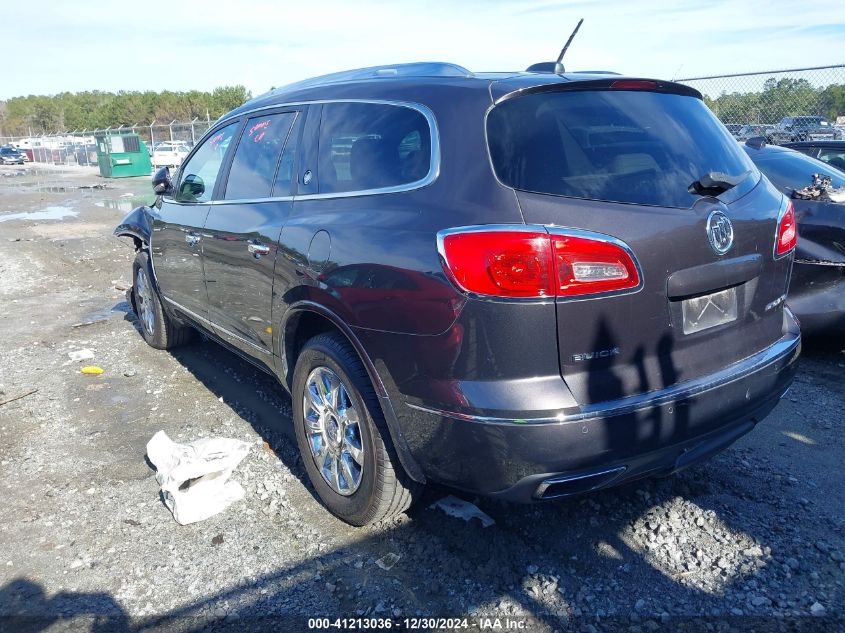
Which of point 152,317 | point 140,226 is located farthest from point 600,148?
point 152,317

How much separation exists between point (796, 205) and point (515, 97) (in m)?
3.37

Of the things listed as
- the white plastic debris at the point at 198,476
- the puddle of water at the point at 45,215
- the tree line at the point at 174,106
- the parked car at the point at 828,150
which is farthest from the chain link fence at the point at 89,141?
the white plastic debris at the point at 198,476

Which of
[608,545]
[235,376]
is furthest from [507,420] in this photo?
[235,376]

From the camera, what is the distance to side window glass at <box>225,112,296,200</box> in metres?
3.80

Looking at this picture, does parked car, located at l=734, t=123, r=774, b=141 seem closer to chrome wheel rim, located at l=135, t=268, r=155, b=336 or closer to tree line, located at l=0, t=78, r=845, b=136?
tree line, located at l=0, t=78, r=845, b=136

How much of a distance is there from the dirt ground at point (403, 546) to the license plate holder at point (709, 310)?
0.99m

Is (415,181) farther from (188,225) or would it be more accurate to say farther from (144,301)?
(144,301)

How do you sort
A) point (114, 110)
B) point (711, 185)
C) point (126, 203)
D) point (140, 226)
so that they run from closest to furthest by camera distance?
1. point (711, 185)
2. point (140, 226)
3. point (126, 203)
4. point (114, 110)

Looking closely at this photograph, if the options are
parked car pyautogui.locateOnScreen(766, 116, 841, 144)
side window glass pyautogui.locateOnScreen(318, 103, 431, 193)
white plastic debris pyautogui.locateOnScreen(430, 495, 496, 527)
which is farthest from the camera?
parked car pyautogui.locateOnScreen(766, 116, 841, 144)

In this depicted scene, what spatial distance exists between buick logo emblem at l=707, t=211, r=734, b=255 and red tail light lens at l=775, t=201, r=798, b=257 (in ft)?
1.34

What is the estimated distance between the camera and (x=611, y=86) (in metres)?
2.88

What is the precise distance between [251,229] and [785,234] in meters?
2.55

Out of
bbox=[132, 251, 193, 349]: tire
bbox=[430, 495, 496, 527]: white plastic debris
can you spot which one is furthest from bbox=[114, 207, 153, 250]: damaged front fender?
bbox=[430, 495, 496, 527]: white plastic debris

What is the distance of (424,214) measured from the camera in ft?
8.77
